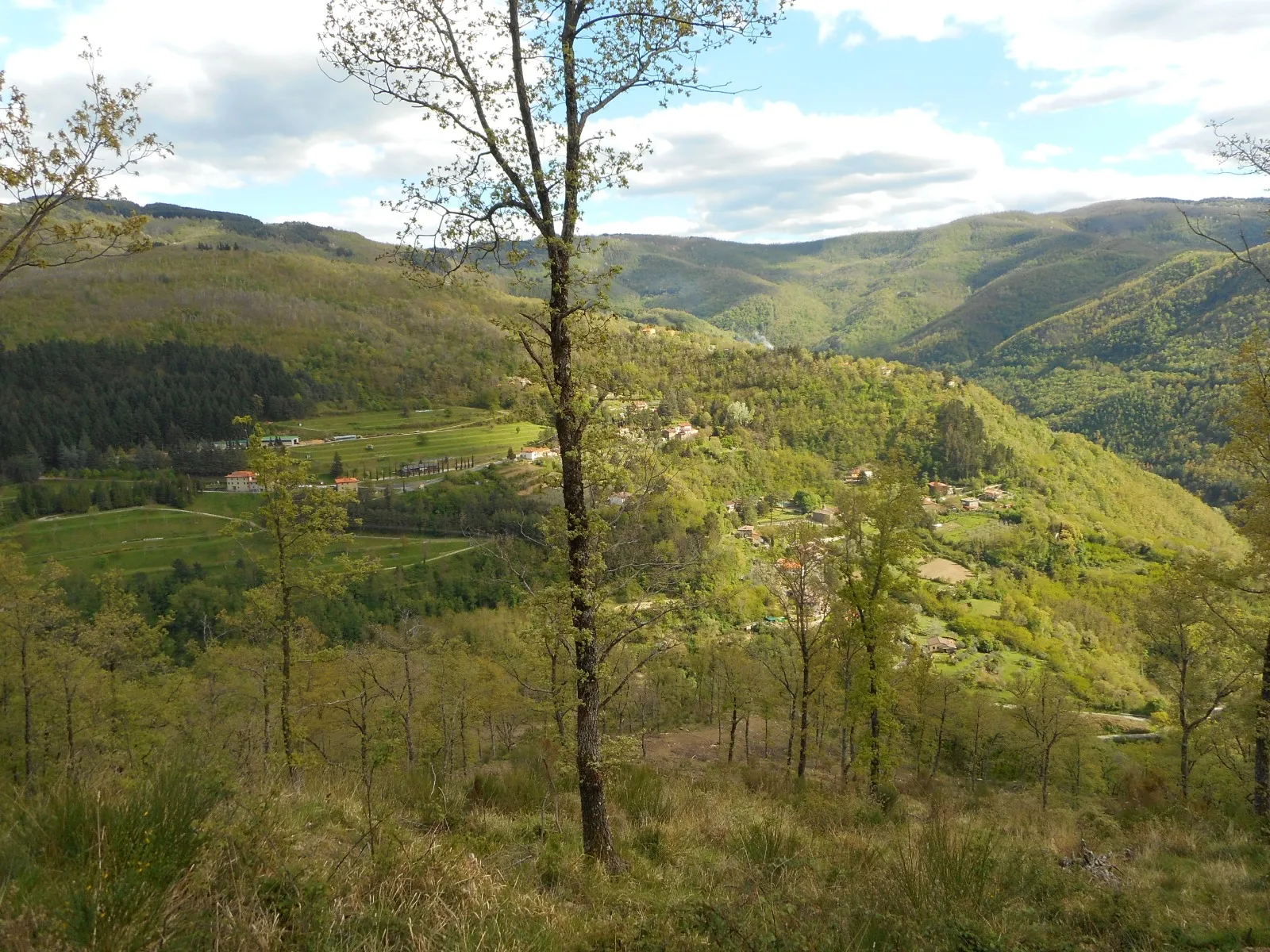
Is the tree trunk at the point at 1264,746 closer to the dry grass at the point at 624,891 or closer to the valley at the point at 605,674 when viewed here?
the valley at the point at 605,674

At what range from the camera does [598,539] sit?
6.29 m

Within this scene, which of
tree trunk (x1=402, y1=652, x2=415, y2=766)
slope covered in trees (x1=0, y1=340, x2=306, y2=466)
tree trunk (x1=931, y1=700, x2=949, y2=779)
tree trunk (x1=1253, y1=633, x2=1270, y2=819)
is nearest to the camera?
tree trunk (x1=1253, y1=633, x2=1270, y2=819)

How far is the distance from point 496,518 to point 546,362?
57.5 meters

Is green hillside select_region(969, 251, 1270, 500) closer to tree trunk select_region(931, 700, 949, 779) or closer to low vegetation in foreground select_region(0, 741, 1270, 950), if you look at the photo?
tree trunk select_region(931, 700, 949, 779)

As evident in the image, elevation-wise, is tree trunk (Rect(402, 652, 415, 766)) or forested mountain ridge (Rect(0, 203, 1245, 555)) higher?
forested mountain ridge (Rect(0, 203, 1245, 555))

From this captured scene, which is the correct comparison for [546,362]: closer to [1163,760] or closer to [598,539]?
[598,539]

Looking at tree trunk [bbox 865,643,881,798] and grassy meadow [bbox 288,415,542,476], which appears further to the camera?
grassy meadow [bbox 288,415,542,476]

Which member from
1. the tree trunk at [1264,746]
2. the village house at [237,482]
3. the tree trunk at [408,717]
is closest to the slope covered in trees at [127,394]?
the village house at [237,482]

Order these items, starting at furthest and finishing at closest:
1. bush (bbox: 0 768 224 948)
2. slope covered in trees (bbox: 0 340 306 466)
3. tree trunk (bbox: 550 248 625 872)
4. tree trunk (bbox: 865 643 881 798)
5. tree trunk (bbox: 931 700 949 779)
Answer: slope covered in trees (bbox: 0 340 306 466) → tree trunk (bbox: 931 700 949 779) → tree trunk (bbox: 865 643 881 798) → tree trunk (bbox: 550 248 625 872) → bush (bbox: 0 768 224 948)

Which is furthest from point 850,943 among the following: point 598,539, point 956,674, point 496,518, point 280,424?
point 280,424

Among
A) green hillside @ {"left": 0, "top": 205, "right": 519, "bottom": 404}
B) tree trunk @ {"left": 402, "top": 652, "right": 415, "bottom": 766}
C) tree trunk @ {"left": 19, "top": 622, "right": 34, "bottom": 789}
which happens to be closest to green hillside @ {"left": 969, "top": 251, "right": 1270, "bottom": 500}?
tree trunk @ {"left": 402, "top": 652, "right": 415, "bottom": 766}

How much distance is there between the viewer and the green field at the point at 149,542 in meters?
53.2

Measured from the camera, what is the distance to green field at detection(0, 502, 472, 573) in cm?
5316

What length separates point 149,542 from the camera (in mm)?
56625
